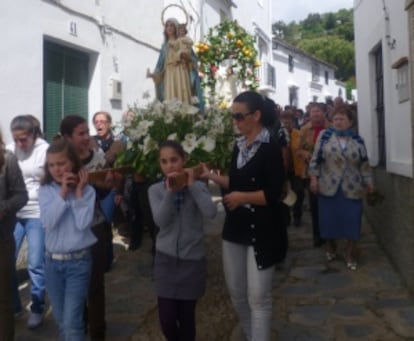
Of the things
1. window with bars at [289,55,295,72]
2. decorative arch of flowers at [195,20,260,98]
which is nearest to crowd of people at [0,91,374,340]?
decorative arch of flowers at [195,20,260,98]

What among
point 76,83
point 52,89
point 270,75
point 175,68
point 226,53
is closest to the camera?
point 175,68

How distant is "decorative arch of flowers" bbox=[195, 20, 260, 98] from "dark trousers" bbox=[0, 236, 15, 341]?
7336mm

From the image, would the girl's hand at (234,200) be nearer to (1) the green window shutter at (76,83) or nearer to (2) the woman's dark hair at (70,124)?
(2) the woman's dark hair at (70,124)

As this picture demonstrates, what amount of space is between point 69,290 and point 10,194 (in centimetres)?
98

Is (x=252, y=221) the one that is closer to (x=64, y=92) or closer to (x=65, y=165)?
(x=65, y=165)

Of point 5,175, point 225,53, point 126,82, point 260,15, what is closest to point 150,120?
point 5,175

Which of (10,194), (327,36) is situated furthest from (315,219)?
(327,36)

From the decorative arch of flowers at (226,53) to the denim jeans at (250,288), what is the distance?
750cm

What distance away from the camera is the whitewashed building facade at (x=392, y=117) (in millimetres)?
5227

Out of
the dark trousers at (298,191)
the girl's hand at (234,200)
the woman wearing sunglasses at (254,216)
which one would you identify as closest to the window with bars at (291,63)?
the dark trousers at (298,191)

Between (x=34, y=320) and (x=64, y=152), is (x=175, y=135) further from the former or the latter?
(x=34, y=320)

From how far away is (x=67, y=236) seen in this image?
3576 millimetres

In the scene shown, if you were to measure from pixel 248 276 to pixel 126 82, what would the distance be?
22.7 ft

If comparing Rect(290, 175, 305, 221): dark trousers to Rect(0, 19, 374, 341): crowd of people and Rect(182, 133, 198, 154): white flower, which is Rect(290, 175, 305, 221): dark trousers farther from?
Rect(0, 19, 374, 341): crowd of people
